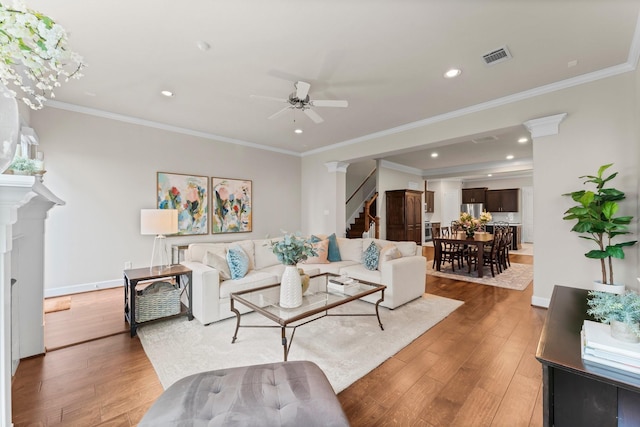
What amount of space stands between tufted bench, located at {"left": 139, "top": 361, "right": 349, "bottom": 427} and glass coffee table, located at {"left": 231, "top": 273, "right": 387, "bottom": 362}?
2.17 ft

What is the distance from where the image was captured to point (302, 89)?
294 cm

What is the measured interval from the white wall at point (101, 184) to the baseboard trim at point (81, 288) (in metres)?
0.01

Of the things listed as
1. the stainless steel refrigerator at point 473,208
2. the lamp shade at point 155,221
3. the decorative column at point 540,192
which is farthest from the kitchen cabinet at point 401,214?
the lamp shade at point 155,221

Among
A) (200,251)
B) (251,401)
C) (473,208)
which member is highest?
(473,208)

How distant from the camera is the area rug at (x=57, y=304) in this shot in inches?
137

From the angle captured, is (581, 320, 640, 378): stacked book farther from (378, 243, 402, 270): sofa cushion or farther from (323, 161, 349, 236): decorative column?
(323, 161, 349, 236): decorative column

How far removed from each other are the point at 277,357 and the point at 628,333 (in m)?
2.17

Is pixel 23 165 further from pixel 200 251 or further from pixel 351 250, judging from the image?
pixel 351 250

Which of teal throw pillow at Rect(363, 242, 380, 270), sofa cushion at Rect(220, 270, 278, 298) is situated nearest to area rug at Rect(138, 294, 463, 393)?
sofa cushion at Rect(220, 270, 278, 298)

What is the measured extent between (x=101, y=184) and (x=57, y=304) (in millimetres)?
1832

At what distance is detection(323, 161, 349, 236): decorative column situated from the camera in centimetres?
650

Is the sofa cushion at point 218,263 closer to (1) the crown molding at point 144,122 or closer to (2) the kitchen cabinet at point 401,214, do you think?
(1) the crown molding at point 144,122

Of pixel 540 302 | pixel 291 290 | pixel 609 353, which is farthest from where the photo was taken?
pixel 540 302

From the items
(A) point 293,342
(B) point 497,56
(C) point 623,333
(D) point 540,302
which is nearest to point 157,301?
(A) point 293,342
